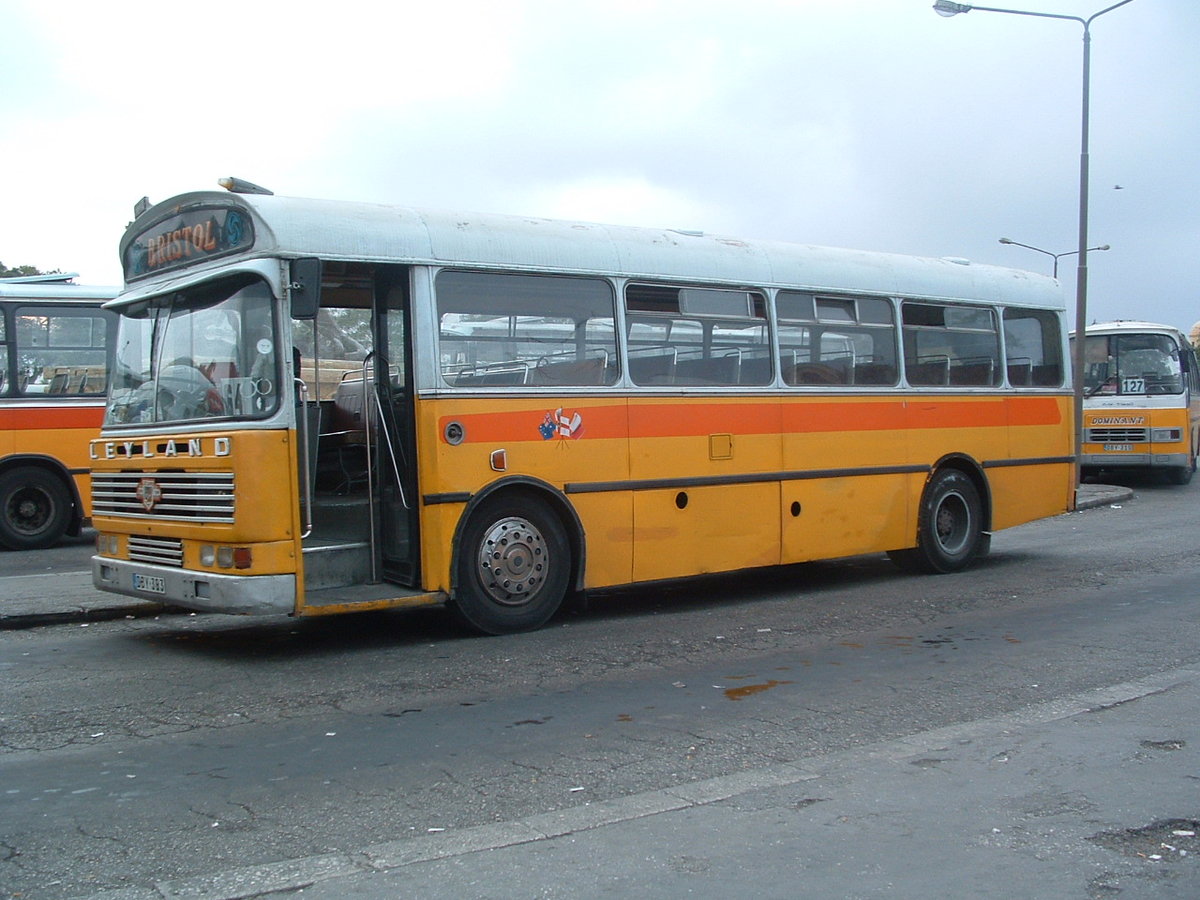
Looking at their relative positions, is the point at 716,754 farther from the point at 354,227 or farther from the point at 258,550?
the point at 354,227

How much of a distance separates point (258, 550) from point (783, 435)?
497cm

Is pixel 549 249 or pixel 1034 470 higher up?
pixel 549 249

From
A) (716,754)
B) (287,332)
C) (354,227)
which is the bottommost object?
(716,754)

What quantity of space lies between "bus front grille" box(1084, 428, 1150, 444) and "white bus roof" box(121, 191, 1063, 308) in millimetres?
12786

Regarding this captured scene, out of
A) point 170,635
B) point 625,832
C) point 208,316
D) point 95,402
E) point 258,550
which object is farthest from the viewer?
point 95,402

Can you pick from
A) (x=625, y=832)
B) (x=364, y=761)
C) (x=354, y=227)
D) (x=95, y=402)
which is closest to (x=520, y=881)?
(x=625, y=832)

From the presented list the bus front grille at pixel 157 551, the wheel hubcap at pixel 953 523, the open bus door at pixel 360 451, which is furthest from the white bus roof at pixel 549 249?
the wheel hubcap at pixel 953 523

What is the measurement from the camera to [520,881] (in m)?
4.29

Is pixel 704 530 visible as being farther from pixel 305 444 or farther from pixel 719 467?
pixel 305 444

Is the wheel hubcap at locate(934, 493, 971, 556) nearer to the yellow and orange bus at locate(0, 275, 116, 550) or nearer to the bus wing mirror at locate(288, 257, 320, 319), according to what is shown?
the bus wing mirror at locate(288, 257, 320, 319)

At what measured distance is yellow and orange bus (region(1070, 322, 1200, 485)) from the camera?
23.8 m

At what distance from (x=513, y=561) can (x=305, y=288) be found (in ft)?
8.32

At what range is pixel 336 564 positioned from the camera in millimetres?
8688

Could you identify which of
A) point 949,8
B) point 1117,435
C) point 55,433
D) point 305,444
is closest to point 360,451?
point 305,444
